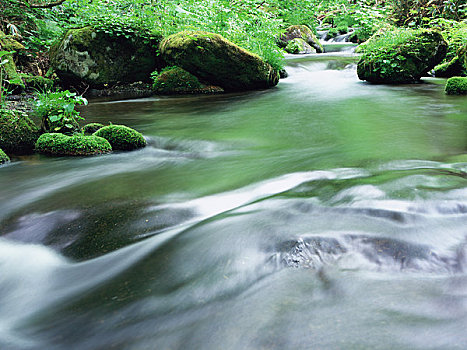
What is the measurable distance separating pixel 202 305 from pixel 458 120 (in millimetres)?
5681

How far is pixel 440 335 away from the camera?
1.25 m

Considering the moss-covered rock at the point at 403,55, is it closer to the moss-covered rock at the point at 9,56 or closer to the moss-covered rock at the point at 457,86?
the moss-covered rock at the point at 457,86

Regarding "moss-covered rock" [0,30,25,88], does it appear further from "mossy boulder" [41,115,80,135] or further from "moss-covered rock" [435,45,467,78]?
"moss-covered rock" [435,45,467,78]

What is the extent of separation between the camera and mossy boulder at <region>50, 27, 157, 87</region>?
9.94m

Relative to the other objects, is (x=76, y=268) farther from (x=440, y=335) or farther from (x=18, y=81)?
(x=18, y=81)

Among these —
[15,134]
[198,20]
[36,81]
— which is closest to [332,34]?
[198,20]

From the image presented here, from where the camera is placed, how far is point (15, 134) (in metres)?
4.40

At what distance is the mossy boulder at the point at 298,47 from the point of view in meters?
20.3

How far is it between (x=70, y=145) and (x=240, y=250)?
11.0ft

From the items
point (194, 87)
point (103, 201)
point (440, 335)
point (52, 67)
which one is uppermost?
point (52, 67)

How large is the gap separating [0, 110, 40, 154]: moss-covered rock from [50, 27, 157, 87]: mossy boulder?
20.5 feet

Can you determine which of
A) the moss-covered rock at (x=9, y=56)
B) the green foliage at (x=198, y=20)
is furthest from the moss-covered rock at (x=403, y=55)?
the moss-covered rock at (x=9, y=56)

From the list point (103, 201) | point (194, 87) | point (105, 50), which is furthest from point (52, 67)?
point (103, 201)

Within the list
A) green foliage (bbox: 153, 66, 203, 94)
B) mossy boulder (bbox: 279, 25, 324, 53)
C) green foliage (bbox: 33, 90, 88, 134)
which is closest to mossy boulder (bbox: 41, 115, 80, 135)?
green foliage (bbox: 33, 90, 88, 134)
